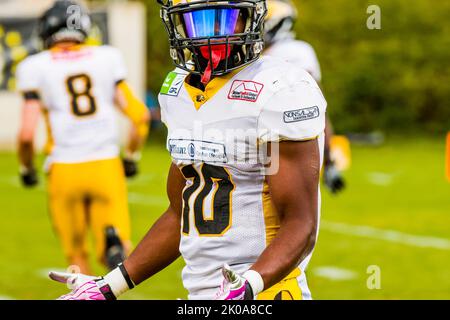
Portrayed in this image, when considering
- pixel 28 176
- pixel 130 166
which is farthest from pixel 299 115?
pixel 28 176

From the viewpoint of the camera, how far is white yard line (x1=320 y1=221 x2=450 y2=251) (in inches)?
363

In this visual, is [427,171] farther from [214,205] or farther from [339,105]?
[214,205]

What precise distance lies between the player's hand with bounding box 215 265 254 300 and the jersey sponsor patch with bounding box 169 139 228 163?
42 centimetres

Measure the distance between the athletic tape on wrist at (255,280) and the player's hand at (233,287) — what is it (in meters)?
0.02

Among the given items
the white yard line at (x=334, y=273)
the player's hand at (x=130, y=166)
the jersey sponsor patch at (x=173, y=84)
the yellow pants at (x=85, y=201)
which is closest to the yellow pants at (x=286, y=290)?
the jersey sponsor patch at (x=173, y=84)

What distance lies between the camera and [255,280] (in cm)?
266

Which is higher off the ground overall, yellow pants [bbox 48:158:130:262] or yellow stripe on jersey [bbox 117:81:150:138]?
yellow stripe on jersey [bbox 117:81:150:138]

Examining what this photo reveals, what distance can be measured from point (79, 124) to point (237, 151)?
3.49 metres

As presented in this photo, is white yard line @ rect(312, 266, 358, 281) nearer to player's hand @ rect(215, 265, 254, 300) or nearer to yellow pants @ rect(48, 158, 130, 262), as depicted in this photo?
yellow pants @ rect(48, 158, 130, 262)

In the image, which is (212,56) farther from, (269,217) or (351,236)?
(351,236)

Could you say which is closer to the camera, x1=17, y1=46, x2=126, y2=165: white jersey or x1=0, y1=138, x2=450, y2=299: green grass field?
x1=17, y1=46, x2=126, y2=165: white jersey

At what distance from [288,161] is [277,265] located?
29cm

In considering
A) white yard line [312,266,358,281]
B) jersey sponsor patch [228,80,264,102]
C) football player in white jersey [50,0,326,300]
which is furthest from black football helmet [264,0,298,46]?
jersey sponsor patch [228,80,264,102]
